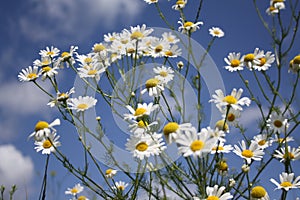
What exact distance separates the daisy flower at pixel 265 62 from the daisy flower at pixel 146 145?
1.00 m

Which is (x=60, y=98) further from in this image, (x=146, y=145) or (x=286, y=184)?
(x=286, y=184)

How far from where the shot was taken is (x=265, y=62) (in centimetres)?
284

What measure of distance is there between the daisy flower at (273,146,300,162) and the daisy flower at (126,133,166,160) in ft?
2.74

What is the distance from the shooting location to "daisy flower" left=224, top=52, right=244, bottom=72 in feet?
9.30

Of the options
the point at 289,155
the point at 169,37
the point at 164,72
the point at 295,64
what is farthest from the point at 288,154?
the point at 169,37

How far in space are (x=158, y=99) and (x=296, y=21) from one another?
99 centimetres

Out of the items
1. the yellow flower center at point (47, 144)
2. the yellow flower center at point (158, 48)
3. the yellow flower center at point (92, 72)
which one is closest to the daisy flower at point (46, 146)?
the yellow flower center at point (47, 144)

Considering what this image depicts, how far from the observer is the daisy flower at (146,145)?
6.81 feet

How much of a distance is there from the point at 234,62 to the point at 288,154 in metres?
0.66

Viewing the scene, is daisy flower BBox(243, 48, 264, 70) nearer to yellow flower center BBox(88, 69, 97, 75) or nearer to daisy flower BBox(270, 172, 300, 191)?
daisy flower BBox(270, 172, 300, 191)

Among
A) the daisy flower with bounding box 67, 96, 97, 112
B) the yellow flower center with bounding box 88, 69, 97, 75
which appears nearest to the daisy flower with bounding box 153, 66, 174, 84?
the yellow flower center with bounding box 88, 69, 97, 75

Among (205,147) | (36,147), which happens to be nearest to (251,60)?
(205,147)

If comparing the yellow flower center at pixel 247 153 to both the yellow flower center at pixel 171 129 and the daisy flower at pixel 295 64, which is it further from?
the yellow flower center at pixel 171 129

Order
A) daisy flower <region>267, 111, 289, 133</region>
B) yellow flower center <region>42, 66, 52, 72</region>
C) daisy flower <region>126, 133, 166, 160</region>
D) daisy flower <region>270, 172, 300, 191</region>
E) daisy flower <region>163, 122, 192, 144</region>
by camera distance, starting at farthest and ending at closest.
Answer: yellow flower center <region>42, 66, 52, 72</region>
daisy flower <region>267, 111, 289, 133</region>
daisy flower <region>270, 172, 300, 191</region>
daisy flower <region>126, 133, 166, 160</region>
daisy flower <region>163, 122, 192, 144</region>
